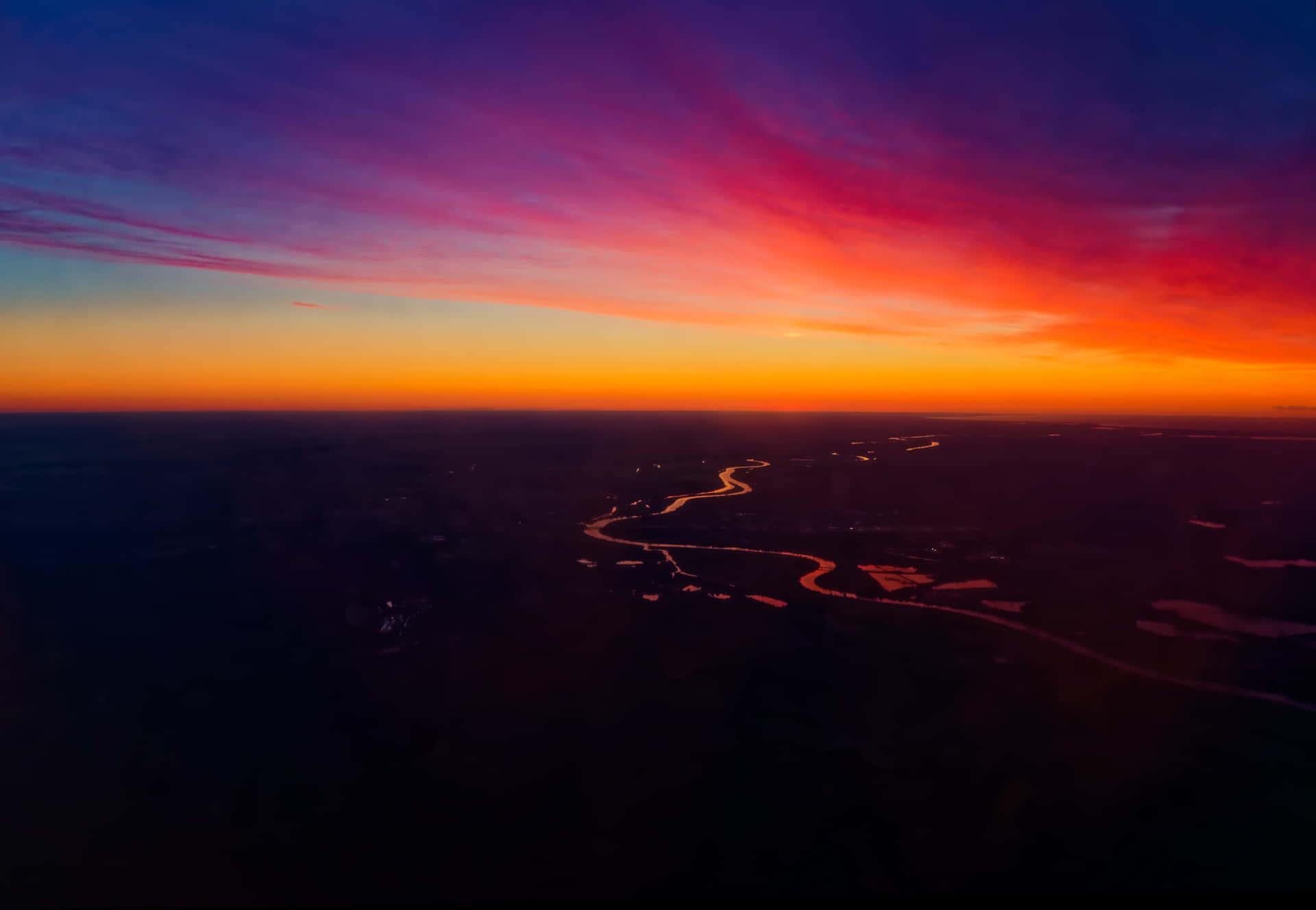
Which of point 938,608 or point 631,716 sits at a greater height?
point 938,608

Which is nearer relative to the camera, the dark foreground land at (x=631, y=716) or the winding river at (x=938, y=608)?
the dark foreground land at (x=631, y=716)

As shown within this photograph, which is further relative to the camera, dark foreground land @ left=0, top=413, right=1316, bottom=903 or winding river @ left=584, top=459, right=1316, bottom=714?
winding river @ left=584, top=459, right=1316, bottom=714

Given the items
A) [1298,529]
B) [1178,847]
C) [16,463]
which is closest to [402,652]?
[1178,847]

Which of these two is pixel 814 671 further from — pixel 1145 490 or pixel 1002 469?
pixel 1002 469
